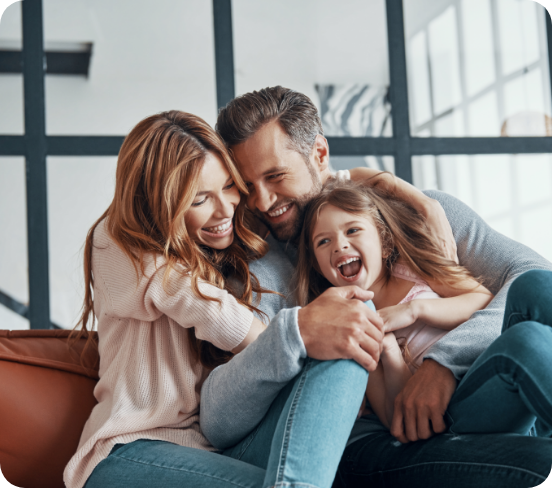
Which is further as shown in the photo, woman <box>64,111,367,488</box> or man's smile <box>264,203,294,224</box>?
man's smile <box>264,203,294,224</box>

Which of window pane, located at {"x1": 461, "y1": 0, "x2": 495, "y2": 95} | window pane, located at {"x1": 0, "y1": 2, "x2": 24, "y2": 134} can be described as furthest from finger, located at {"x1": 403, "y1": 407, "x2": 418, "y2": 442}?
window pane, located at {"x1": 461, "y1": 0, "x2": 495, "y2": 95}

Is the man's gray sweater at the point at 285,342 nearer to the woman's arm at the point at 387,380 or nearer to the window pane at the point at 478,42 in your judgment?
the woman's arm at the point at 387,380

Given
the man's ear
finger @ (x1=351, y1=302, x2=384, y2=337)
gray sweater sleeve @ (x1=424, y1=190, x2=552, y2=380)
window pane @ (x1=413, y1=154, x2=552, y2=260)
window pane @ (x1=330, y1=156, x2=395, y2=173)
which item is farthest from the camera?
window pane @ (x1=413, y1=154, x2=552, y2=260)

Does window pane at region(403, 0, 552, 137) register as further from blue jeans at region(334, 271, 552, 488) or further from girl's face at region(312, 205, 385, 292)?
blue jeans at region(334, 271, 552, 488)

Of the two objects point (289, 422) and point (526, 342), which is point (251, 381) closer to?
point (289, 422)

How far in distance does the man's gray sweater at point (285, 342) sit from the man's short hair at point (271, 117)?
0.35 metres

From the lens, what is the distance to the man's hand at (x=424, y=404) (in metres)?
1.04

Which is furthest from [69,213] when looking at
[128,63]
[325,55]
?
[325,55]

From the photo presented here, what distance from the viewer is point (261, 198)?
155 centimetres

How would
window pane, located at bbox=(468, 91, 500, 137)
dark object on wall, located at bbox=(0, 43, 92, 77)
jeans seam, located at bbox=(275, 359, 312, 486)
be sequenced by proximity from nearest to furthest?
jeans seam, located at bbox=(275, 359, 312, 486) < dark object on wall, located at bbox=(0, 43, 92, 77) < window pane, located at bbox=(468, 91, 500, 137)

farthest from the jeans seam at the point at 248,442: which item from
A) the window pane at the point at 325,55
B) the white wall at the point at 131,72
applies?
the window pane at the point at 325,55

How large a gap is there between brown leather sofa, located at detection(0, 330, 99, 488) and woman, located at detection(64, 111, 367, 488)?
76mm

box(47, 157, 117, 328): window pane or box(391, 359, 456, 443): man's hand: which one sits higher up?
box(47, 157, 117, 328): window pane

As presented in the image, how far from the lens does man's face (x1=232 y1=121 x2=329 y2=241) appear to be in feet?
5.11
